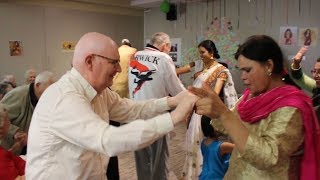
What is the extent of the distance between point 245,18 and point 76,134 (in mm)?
4365

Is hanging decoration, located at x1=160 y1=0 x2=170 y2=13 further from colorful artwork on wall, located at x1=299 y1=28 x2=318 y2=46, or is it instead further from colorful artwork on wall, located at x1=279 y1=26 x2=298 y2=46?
colorful artwork on wall, located at x1=299 y1=28 x2=318 y2=46

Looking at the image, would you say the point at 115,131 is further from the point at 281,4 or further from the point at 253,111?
the point at 281,4

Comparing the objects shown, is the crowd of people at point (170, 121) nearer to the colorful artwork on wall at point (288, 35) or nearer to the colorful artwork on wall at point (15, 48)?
the colorful artwork on wall at point (288, 35)

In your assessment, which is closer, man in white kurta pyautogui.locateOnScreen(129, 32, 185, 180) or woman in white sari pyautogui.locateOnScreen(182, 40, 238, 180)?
woman in white sari pyautogui.locateOnScreen(182, 40, 238, 180)

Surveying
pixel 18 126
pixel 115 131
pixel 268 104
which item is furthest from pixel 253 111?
pixel 18 126

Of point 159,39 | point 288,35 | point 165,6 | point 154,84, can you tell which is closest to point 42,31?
point 165,6

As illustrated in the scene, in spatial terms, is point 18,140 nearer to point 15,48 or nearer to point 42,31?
point 15,48

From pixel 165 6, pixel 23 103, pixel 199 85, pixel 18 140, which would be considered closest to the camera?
pixel 18 140

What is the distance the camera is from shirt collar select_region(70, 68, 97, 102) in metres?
1.32

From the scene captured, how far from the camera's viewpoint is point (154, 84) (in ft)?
10.1

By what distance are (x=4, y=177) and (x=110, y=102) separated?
88 centimetres

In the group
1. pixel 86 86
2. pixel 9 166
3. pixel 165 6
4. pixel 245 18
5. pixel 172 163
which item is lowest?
pixel 172 163

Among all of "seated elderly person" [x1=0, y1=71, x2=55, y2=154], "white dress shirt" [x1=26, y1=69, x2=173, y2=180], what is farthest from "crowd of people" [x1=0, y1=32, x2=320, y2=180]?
"seated elderly person" [x1=0, y1=71, x2=55, y2=154]

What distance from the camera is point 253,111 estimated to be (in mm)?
1385
